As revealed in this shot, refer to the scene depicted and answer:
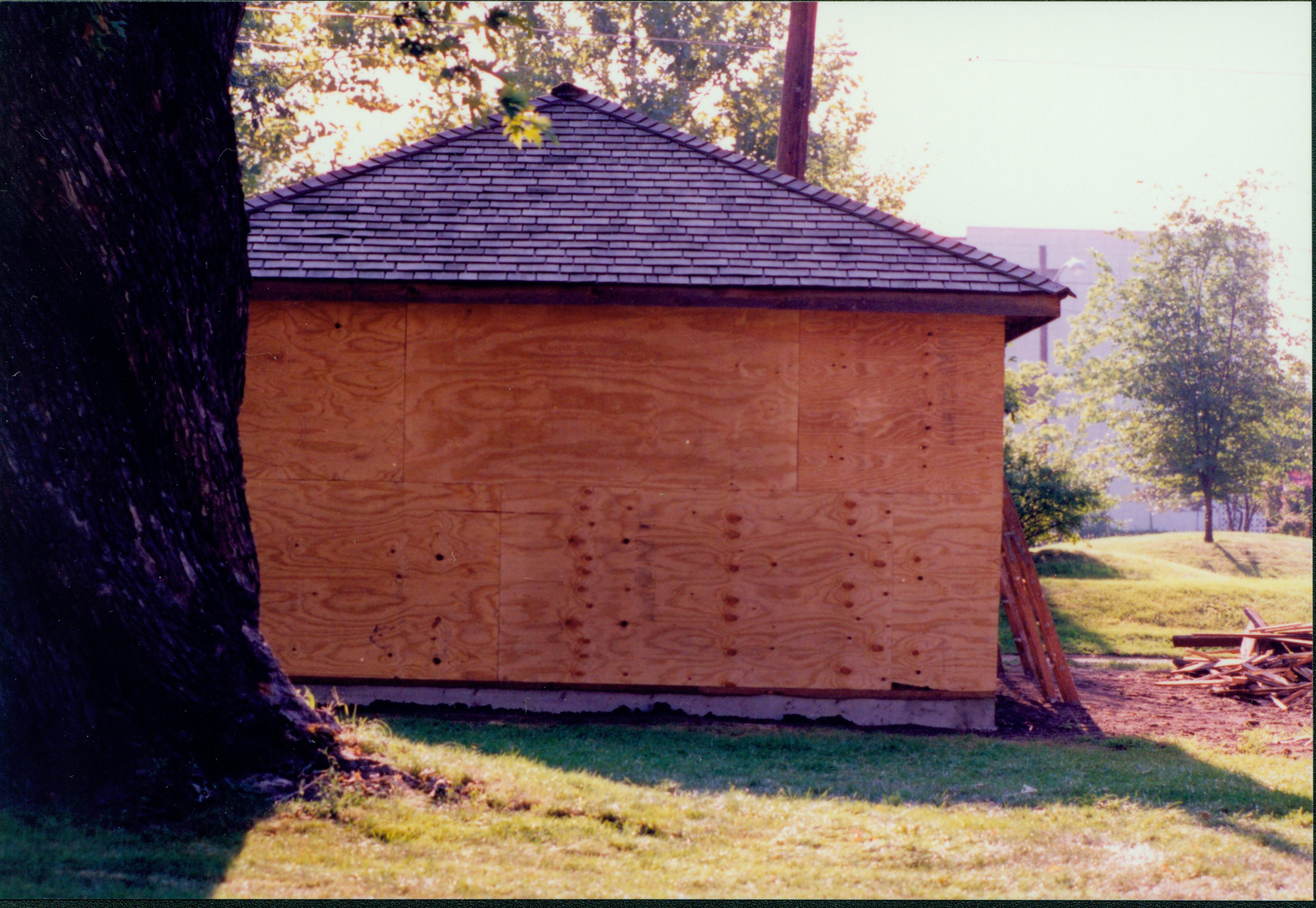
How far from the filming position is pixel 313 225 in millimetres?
10078

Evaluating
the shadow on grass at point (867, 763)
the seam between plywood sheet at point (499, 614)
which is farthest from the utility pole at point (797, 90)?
the shadow on grass at point (867, 763)

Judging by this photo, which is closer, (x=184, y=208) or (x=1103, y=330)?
(x=184, y=208)

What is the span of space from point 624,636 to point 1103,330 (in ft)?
82.1

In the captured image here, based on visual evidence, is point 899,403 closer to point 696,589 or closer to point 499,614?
point 696,589

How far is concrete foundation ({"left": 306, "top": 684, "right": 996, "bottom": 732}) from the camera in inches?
371

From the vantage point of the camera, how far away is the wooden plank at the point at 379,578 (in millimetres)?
9414

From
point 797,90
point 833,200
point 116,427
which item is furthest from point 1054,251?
point 116,427

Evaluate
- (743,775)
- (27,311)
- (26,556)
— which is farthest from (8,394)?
(743,775)

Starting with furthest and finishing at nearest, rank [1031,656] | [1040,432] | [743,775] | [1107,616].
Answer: [1040,432] < [1107,616] < [1031,656] < [743,775]

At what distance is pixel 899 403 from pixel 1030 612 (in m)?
3.17

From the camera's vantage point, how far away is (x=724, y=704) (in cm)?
945

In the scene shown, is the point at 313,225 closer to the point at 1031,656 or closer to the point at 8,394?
the point at 8,394

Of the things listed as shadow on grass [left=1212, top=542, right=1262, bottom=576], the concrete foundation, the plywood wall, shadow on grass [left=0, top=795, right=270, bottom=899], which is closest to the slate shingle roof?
the plywood wall

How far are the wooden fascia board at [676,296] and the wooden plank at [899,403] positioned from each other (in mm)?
210
